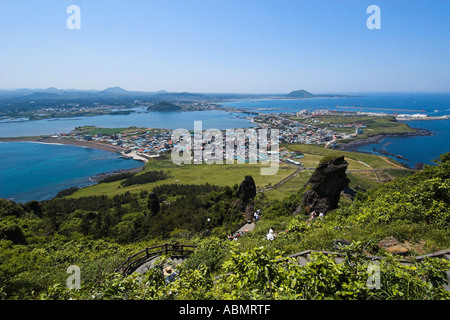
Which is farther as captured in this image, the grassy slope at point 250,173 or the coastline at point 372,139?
the coastline at point 372,139

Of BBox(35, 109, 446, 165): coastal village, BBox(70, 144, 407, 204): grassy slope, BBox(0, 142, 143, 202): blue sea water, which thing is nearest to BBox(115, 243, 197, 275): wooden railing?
BBox(70, 144, 407, 204): grassy slope

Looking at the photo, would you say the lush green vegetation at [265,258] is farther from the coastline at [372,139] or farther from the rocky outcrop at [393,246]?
the coastline at [372,139]

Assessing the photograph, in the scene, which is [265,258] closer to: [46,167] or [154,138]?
[46,167]

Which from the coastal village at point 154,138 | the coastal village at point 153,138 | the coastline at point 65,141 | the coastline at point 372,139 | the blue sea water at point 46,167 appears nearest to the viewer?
the blue sea water at point 46,167

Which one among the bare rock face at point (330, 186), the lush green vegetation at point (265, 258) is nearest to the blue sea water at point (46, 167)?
the lush green vegetation at point (265, 258)

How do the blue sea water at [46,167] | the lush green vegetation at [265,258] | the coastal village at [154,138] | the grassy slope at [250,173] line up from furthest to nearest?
the coastal village at [154,138] < the blue sea water at [46,167] < the grassy slope at [250,173] < the lush green vegetation at [265,258]

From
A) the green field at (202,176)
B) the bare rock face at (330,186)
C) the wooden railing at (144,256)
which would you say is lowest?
the green field at (202,176)

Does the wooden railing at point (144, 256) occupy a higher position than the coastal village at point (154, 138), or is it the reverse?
the coastal village at point (154, 138)

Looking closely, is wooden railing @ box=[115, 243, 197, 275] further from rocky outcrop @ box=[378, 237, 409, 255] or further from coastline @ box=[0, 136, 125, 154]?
coastline @ box=[0, 136, 125, 154]
